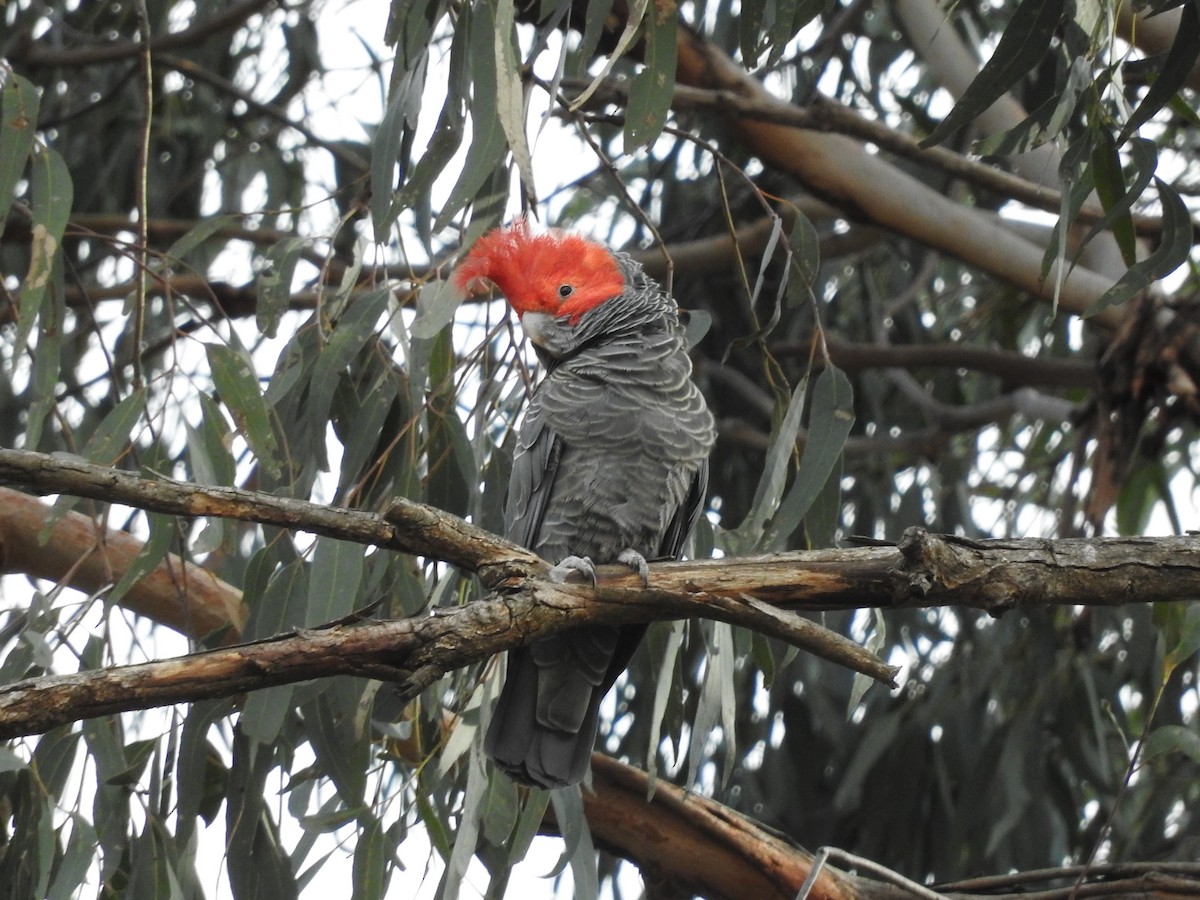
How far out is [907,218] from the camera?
3.29 m

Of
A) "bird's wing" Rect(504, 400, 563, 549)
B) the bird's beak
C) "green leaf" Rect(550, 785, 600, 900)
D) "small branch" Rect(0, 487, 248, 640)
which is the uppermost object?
the bird's beak

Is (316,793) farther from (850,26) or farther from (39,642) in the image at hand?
(850,26)

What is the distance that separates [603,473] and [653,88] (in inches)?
28.7

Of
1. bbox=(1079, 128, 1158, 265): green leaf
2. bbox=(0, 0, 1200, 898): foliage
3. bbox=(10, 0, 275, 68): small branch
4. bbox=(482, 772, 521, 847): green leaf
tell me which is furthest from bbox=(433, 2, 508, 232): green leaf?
bbox=(10, 0, 275, 68): small branch

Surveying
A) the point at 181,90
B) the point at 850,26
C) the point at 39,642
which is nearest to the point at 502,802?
the point at 39,642

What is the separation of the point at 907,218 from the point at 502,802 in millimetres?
1871

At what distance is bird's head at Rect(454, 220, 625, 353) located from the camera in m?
2.56

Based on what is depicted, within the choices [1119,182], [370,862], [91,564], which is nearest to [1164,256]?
[1119,182]

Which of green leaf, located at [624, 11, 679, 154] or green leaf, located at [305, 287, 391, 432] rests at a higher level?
green leaf, located at [624, 11, 679, 154]

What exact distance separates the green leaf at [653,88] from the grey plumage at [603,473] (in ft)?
1.90

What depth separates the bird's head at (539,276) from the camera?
2.56m

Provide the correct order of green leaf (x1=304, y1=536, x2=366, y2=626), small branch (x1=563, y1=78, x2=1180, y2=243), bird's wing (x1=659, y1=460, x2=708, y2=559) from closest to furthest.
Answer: green leaf (x1=304, y1=536, x2=366, y2=626) < bird's wing (x1=659, y1=460, x2=708, y2=559) < small branch (x1=563, y1=78, x2=1180, y2=243)

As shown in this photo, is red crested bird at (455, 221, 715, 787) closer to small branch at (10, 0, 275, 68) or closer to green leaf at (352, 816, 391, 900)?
green leaf at (352, 816, 391, 900)

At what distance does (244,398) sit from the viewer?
2.05 m
